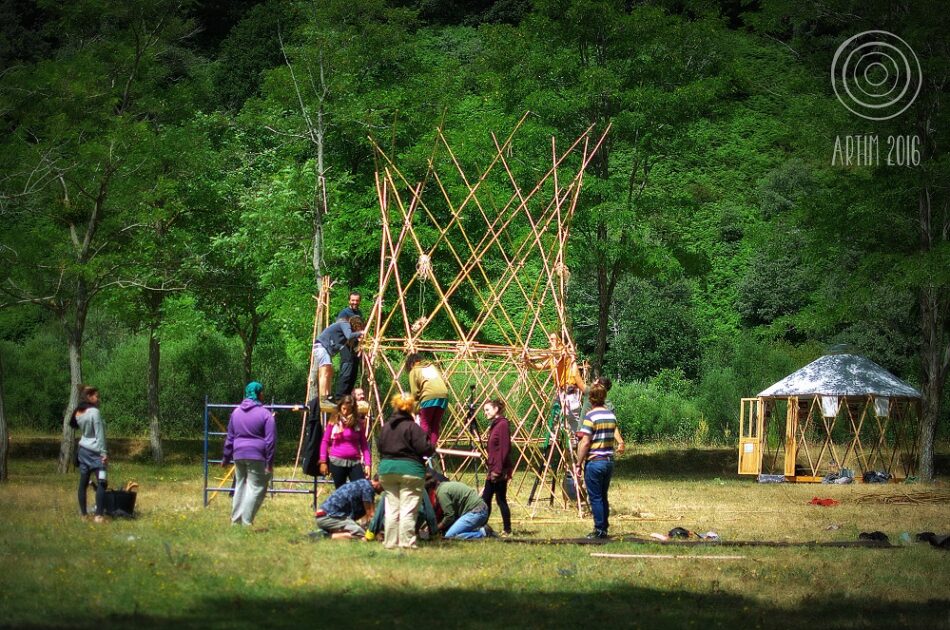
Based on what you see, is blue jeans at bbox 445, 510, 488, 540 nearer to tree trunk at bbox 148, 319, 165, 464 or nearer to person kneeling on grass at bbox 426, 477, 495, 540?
person kneeling on grass at bbox 426, 477, 495, 540

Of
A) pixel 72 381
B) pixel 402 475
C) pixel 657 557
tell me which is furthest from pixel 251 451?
pixel 72 381

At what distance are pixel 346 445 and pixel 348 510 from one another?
916 millimetres

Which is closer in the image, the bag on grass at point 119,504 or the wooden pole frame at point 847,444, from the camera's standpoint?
the bag on grass at point 119,504

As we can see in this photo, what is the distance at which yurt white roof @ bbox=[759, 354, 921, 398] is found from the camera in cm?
2311

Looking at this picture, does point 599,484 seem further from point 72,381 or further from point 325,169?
point 325,169

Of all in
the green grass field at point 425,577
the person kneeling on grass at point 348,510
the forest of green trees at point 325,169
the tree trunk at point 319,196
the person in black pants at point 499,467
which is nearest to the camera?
the green grass field at point 425,577

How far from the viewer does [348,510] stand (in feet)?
35.2

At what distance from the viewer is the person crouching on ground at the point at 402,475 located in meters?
10.0

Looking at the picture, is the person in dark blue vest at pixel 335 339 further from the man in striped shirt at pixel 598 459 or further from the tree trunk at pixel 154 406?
the tree trunk at pixel 154 406

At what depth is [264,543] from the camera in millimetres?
9992

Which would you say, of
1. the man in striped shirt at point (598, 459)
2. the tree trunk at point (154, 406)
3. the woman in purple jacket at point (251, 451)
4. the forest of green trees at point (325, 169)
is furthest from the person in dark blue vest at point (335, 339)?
the tree trunk at point (154, 406)

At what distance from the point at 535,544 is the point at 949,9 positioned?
46.8 ft

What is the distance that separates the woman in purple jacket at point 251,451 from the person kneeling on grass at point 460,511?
1.63 meters

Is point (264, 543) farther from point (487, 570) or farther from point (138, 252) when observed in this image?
point (138, 252)
